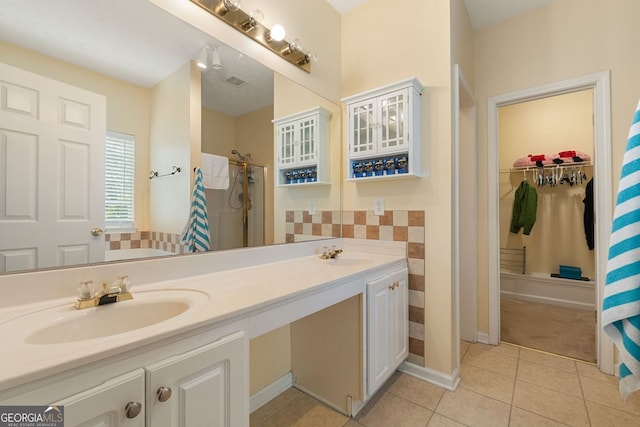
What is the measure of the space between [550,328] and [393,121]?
99.1 inches

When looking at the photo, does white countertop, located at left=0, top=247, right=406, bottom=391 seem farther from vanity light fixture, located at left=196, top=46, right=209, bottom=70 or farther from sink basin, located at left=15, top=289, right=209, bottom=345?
vanity light fixture, located at left=196, top=46, right=209, bottom=70

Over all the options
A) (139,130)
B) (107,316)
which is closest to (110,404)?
(107,316)

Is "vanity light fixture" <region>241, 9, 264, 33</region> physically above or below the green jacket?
above

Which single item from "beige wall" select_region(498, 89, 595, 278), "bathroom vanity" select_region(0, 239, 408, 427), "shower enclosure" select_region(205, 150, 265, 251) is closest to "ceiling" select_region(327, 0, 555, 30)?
"beige wall" select_region(498, 89, 595, 278)

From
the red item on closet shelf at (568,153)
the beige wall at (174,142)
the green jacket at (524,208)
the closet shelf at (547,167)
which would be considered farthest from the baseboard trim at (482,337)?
the beige wall at (174,142)

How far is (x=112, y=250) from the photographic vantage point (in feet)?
3.53

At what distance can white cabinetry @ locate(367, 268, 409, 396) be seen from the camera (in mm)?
1442

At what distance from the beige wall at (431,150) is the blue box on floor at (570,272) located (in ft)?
8.25

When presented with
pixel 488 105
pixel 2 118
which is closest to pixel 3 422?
pixel 2 118

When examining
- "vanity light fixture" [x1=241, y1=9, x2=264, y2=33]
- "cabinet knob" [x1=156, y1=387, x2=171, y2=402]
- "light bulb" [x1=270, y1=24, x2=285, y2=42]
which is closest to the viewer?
"cabinet knob" [x1=156, y1=387, x2=171, y2=402]

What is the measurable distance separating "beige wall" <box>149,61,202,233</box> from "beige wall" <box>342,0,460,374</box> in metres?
1.29

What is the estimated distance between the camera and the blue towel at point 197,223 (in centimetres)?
130

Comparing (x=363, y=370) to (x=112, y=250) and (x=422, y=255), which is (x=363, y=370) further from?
(x=112, y=250)

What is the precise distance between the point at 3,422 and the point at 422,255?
1.85 m
